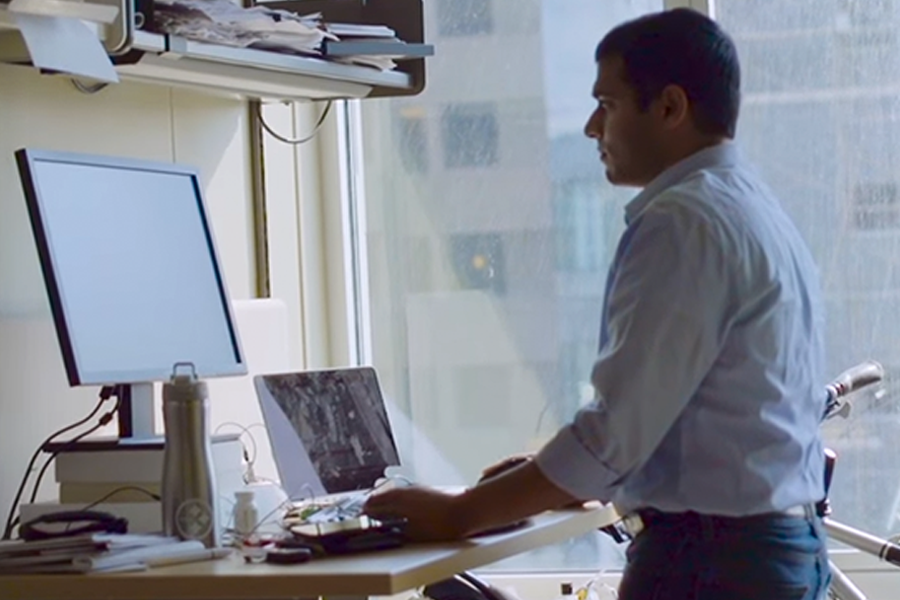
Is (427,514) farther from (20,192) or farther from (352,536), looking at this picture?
(20,192)

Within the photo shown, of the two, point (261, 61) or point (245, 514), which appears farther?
point (261, 61)

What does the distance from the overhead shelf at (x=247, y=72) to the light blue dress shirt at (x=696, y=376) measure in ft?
2.86

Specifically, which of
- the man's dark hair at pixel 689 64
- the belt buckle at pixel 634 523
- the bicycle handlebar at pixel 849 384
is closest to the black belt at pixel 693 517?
the belt buckle at pixel 634 523

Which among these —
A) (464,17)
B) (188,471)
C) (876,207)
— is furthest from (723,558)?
(464,17)

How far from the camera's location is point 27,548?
1.96 metres

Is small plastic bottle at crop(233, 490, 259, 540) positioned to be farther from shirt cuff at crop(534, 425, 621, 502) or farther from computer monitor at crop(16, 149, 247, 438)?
shirt cuff at crop(534, 425, 621, 502)

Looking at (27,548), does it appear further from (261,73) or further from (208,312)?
(261,73)

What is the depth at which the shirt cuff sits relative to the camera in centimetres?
190

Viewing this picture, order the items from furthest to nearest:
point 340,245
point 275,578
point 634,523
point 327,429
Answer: point 340,245
point 327,429
point 634,523
point 275,578

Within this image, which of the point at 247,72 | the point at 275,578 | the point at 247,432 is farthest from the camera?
the point at 247,432

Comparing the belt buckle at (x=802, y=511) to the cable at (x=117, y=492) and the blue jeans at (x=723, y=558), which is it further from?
the cable at (x=117, y=492)

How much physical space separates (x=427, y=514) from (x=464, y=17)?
168 cm

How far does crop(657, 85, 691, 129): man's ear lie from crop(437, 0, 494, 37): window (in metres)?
1.38

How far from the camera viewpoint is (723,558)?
1920mm
